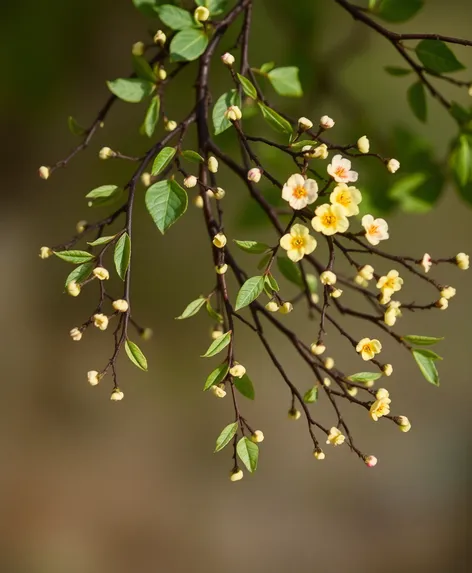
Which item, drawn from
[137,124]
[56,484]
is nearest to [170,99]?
[137,124]

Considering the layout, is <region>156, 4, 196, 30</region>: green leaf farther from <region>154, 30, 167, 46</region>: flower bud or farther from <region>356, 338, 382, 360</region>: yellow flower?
<region>356, 338, 382, 360</region>: yellow flower

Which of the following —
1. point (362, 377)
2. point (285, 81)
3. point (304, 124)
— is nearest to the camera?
point (304, 124)

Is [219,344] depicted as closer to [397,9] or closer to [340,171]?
[340,171]

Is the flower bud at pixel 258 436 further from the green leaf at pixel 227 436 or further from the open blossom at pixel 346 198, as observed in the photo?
the open blossom at pixel 346 198

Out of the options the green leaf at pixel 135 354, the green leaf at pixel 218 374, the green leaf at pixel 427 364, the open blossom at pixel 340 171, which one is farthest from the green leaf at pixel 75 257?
the green leaf at pixel 427 364

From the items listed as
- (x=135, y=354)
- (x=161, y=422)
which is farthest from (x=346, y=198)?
→ (x=161, y=422)
